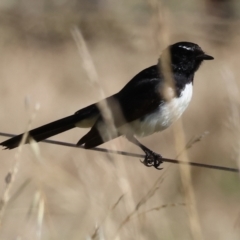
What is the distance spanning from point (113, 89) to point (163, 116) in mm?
4656

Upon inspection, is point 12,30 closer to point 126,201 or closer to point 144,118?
point 144,118

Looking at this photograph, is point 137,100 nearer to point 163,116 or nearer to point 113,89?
point 163,116

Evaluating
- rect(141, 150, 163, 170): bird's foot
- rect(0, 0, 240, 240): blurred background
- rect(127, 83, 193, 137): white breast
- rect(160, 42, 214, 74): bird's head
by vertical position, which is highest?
rect(0, 0, 240, 240): blurred background

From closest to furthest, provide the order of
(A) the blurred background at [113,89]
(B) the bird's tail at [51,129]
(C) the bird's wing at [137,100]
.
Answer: (B) the bird's tail at [51,129] < (C) the bird's wing at [137,100] < (A) the blurred background at [113,89]

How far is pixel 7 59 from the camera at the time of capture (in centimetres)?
1034

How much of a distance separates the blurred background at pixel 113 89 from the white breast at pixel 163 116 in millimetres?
746

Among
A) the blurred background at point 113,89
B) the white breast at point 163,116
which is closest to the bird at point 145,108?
the white breast at point 163,116

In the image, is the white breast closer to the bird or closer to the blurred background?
the bird

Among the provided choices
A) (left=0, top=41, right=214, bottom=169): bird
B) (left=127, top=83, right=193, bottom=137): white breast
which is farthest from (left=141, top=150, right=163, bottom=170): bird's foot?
(left=127, top=83, right=193, bottom=137): white breast

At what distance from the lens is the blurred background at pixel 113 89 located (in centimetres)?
712

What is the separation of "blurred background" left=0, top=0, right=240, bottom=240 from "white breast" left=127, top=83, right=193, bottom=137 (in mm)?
746

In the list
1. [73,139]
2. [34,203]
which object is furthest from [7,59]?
[34,203]

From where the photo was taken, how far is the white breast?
15.5 ft

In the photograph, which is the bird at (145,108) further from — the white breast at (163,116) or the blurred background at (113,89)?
the blurred background at (113,89)
